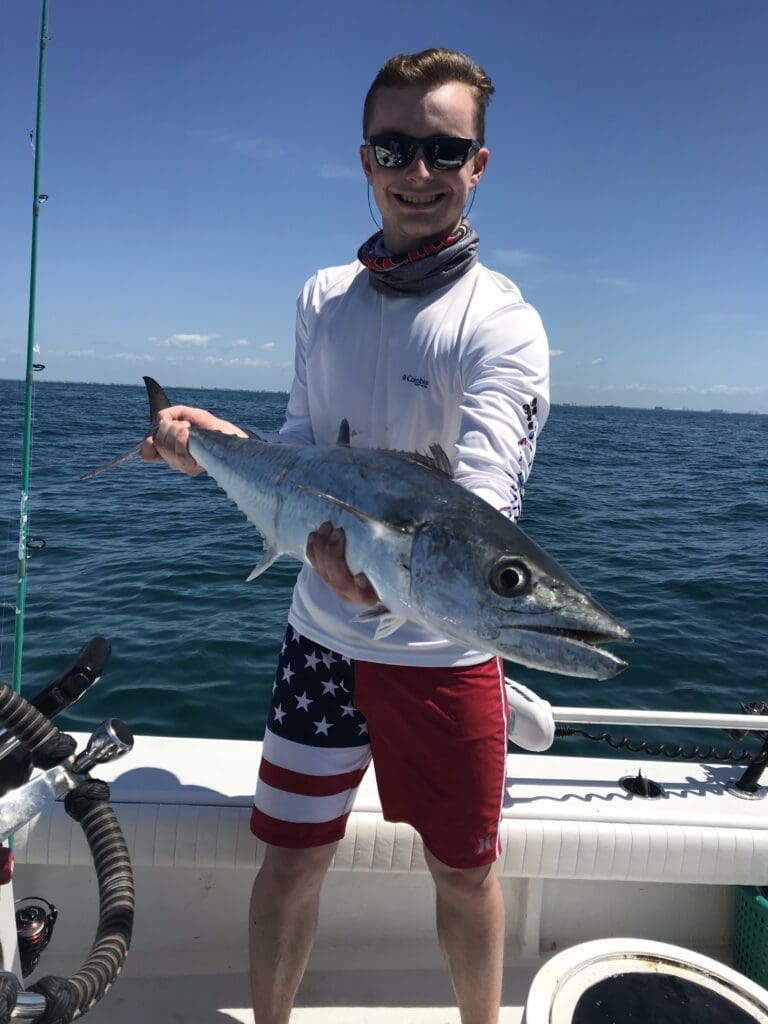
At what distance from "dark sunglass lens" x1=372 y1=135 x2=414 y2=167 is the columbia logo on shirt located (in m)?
0.63

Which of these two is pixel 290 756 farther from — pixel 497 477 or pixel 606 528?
pixel 606 528

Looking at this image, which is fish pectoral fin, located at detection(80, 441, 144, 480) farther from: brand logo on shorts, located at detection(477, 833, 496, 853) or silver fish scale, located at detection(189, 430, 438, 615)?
brand logo on shorts, located at detection(477, 833, 496, 853)

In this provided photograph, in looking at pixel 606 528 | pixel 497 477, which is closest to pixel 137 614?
pixel 497 477

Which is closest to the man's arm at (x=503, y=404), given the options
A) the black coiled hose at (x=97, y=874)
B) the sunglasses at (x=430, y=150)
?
the sunglasses at (x=430, y=150)

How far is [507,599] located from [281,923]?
63.7 inches

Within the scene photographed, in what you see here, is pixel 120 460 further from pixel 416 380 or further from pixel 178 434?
pixel 416 380

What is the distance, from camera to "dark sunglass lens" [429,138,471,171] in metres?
2.18

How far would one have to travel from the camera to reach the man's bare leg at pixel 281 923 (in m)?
2.46

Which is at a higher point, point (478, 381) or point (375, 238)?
point (375, 238)

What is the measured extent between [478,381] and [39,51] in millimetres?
2947

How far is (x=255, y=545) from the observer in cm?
1120

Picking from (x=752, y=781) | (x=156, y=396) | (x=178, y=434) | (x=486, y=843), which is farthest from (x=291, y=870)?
(x=752, y=781)

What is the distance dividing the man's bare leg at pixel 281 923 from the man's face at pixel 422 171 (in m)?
2.10

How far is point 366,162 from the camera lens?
7.82 feet
